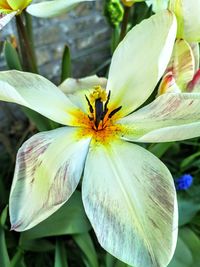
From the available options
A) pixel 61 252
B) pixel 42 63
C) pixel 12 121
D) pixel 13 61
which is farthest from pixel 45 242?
pixel 42 63

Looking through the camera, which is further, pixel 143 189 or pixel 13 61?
pixel 13 61

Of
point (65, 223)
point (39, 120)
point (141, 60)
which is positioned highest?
point (141, 60)

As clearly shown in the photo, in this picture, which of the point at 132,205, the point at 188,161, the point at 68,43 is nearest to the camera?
the point at 132,205

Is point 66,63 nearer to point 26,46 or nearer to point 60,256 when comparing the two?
point 26,46

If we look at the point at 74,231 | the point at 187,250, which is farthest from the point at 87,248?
the point at 187,250

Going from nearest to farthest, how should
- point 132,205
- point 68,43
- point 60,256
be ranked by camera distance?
point 132,205 < point 60,256 < point 68,43

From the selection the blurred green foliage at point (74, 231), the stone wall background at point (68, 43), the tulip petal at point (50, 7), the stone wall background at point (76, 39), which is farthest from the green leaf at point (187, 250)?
the stone wall background at point (76, 39)

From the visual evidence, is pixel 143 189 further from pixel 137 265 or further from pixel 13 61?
pixel 13 61

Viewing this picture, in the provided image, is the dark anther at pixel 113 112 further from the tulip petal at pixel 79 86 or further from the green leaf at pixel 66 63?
the green leaf at pixel 66 63

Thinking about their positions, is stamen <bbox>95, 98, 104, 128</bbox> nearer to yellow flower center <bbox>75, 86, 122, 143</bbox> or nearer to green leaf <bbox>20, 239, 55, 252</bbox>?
yellow flower center <bbox>75, 86, 122, 143</bbox>
